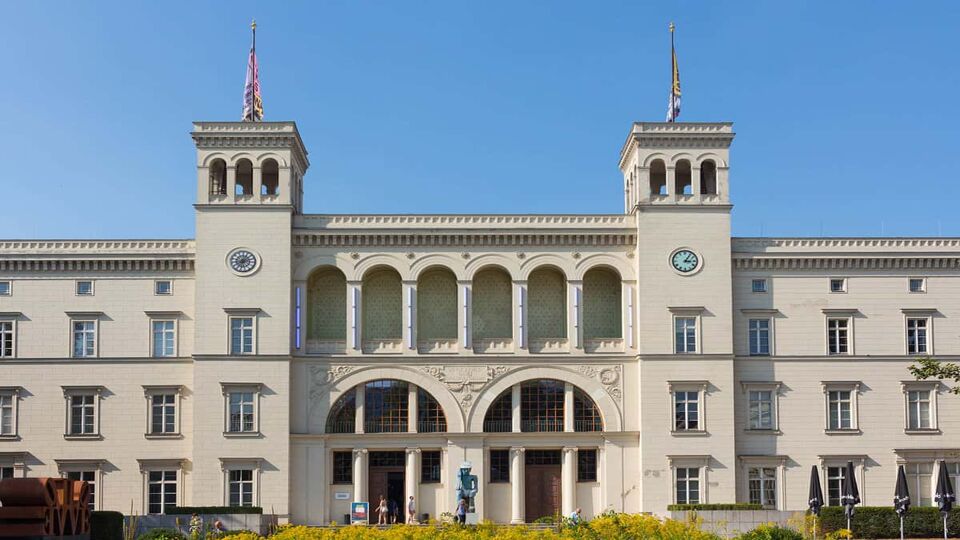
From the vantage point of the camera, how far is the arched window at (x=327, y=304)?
58938 mm

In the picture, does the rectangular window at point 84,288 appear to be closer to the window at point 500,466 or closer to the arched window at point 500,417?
the arched window at point 500,417

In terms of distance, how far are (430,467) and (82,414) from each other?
1787cm

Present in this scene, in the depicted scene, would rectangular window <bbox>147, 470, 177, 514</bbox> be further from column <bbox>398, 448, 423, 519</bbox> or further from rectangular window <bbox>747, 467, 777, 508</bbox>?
rectangular window <bbox>747, 467, 777, 508</bbox>

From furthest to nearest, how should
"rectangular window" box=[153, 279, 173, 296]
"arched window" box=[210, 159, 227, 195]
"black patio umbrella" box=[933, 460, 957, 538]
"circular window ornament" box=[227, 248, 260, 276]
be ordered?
"arched window" box=[210, 159, 227, 195] < "rectangular window" box=[153, 279, 173, 296] < "circular window ornament" box=[227, 248, 260, 276] < "black patio umbrella" box=[933, 460, 957, 538]

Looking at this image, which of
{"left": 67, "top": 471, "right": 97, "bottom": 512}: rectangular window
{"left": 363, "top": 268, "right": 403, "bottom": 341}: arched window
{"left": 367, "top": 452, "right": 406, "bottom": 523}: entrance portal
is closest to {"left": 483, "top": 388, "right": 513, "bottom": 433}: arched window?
{"left": 367, "top": 452, "right": 406, "bottom": 523}: entrance portal

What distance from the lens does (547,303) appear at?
59.6 metres

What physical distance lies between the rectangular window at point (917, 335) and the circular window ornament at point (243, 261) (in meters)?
33.7

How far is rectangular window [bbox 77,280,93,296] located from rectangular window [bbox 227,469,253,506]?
12.2 m

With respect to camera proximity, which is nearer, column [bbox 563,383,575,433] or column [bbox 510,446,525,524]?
column [bbox 510,446,525,524]

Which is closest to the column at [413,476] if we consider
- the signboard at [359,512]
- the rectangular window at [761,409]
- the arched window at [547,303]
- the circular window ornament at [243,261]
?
the signboard at [359,512]

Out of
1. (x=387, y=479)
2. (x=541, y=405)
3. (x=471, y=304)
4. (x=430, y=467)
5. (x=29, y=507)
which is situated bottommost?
(x=387, y=479)

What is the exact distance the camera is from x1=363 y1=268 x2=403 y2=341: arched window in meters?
59.2

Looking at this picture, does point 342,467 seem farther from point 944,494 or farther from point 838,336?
point 944,494

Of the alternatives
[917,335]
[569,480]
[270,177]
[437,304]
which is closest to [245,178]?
[270,177]
